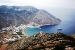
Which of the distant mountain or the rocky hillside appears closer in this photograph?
the rocky hillside

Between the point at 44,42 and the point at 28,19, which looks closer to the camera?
the point at 44,42

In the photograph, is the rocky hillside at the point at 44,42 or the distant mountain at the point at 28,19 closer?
the rocky hillside at the point at 44,42

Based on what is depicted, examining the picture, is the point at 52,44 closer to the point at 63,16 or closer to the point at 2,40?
the point at 2,40

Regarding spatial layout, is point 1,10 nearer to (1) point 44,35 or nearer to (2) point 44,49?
(1) point 44,35

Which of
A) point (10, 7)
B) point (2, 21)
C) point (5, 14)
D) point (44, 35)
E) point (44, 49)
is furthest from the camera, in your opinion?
point (10, 7)

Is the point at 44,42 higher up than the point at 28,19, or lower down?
lower down

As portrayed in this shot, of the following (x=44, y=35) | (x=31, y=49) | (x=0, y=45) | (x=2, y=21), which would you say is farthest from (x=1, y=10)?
(x=31, y=49)

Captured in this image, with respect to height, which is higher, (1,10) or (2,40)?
(1,10)

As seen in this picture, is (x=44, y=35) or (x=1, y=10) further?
(x=1, y=10)

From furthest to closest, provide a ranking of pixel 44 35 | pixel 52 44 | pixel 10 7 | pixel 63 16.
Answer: pixel 10 7
pixel 63 16
pixel 44 35
pixel 52 44

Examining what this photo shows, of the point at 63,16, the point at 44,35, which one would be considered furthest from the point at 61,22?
the point at 44,35
